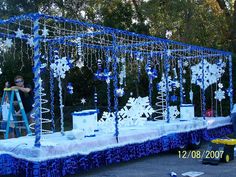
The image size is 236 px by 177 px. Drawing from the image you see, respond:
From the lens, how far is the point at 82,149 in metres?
5.98

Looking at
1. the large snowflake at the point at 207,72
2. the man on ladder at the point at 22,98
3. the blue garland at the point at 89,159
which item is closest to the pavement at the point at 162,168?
the blue garland at the point at 89,159

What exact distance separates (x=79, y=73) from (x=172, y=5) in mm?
4182

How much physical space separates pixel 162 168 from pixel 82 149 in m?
1.59

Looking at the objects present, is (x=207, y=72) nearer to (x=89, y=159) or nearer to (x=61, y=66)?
(x=61, y=66)

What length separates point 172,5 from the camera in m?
14.5

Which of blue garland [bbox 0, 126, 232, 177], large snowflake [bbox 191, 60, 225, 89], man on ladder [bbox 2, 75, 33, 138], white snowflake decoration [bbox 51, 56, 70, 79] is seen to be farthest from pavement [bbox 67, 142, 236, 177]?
large snowflake [bbox 191, 60, 225, 89]

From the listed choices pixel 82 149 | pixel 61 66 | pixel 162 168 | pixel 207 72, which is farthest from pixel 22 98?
pixel 207 72

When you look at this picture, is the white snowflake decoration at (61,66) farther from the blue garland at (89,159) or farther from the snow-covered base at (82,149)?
the blue garland at (89,159)

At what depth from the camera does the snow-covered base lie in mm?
5379

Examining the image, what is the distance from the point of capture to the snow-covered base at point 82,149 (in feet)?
17.6

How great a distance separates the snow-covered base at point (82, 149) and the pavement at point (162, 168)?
21 centimetres

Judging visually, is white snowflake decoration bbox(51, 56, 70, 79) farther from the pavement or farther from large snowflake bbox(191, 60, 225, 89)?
large snowflake bbox(191, 60, 225, 89)

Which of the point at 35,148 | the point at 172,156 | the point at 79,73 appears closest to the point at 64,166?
the point at 35,148

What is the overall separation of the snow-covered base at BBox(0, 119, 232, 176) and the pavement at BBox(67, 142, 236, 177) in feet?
0.68
